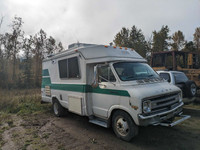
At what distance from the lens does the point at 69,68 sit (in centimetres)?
606

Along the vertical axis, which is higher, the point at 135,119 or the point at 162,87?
the point at 162,87

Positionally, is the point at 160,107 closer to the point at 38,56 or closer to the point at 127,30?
the point at 38,56

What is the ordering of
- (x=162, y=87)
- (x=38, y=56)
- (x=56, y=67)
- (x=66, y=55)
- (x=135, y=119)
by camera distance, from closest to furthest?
(x=135, y=119) → (x=162, y=87) → (x=66, y=55) → (x=56, y=67) → (x=38, y=56)

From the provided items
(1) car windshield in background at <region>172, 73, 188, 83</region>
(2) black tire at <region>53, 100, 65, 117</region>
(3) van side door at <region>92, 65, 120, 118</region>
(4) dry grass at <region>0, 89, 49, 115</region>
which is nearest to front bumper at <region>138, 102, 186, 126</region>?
(3) van side door at <region>92, 65, 120, 118</region>

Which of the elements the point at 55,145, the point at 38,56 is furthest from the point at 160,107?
the point at 38,56

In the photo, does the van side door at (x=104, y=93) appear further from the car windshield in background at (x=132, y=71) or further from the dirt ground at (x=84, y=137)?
the dirt ground at (x=84, y=137)

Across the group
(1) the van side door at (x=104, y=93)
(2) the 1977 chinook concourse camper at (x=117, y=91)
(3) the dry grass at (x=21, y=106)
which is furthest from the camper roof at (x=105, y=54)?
(3) the dry grass at (x=21, y=106)

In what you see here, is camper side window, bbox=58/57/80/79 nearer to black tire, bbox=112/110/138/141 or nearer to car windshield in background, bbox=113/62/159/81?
car windshield in background, bbox=113/62/159/81

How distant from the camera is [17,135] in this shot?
16.6 ft

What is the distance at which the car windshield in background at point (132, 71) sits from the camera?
457 cm

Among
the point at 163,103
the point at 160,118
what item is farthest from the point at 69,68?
the point at 160,118

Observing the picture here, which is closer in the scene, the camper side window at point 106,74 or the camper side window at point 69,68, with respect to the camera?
the camper side window at point 106,74

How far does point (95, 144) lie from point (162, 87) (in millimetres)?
2448

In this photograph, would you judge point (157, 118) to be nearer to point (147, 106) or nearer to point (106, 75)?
point (147, 106)
